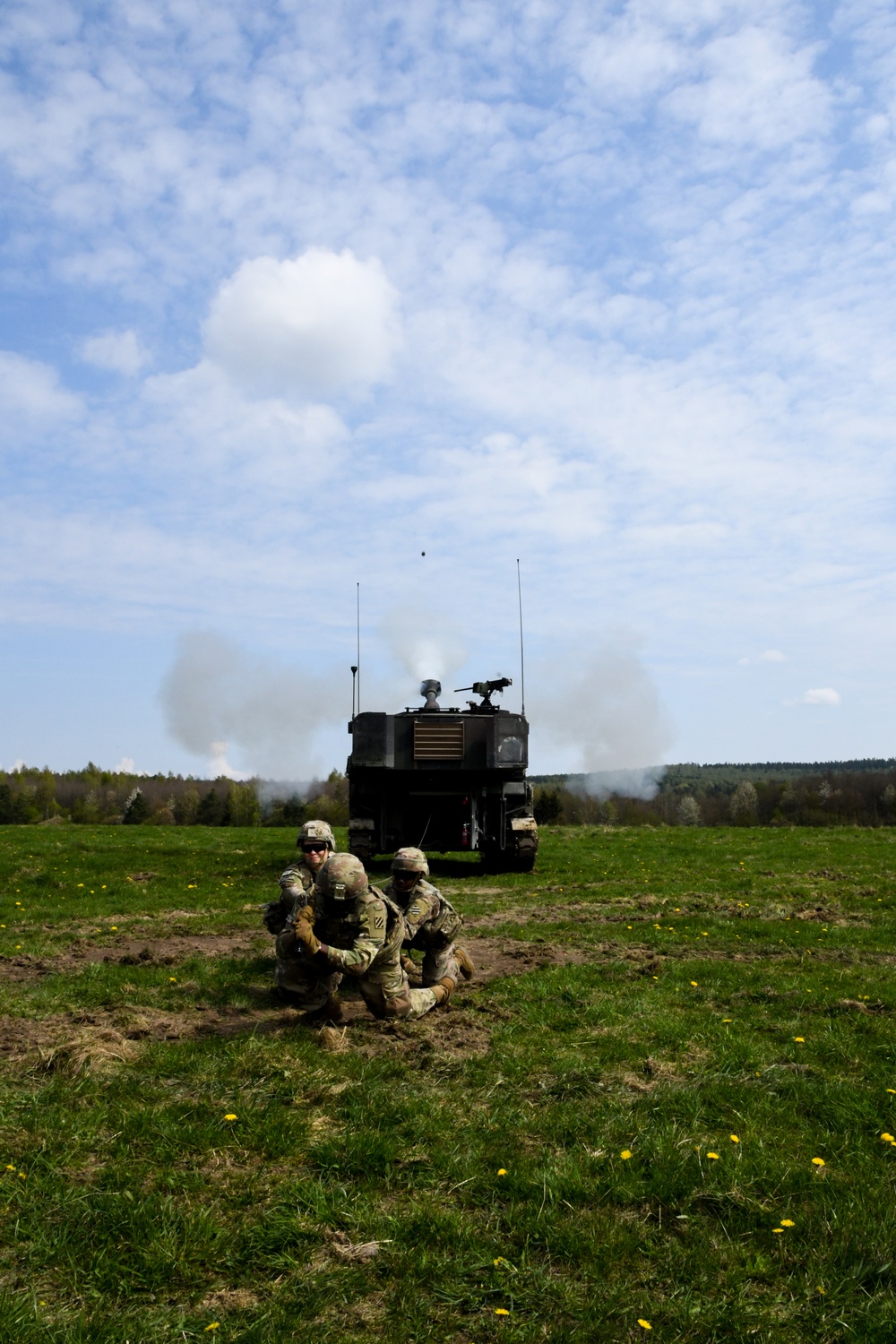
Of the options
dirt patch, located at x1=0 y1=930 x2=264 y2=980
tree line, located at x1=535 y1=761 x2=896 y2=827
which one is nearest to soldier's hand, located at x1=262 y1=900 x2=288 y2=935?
dirt patch, located at x1=0 y1=930 x2=264 y2=980

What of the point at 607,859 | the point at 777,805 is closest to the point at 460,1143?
the point at 607,859

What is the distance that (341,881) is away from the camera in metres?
7.98

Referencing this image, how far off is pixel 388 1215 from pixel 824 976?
6.64 m

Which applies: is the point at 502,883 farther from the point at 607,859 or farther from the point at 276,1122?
the point at 276,1122

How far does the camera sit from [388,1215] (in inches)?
184

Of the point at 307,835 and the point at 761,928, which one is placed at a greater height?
the point at 307,835

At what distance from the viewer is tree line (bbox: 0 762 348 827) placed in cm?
6575

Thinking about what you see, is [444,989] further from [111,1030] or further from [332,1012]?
[111,1030]

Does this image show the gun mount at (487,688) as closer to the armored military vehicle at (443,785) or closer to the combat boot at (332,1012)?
the armored military vehicle at (443,785)

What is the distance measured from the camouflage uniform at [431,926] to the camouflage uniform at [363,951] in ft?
1.53

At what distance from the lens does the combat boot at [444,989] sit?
28.1 ft

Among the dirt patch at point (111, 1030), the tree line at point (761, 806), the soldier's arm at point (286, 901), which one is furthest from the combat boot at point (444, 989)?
the tree line at point (761, 806)

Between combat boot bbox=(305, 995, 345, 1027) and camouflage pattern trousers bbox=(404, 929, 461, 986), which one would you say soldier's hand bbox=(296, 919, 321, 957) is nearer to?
combat boot bbox=(305, 995, 345, 1027)

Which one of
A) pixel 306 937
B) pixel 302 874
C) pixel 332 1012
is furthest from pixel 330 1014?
pixel 302 874
